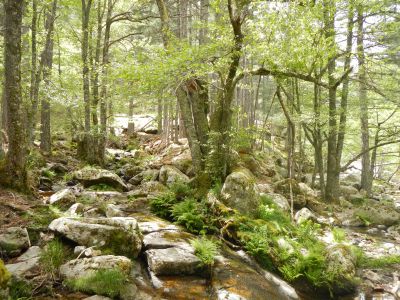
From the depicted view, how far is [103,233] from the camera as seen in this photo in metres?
5.70

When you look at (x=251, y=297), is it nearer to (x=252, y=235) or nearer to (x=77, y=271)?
(x=252, y=235)

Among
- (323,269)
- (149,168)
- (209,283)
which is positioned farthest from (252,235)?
(149,168)

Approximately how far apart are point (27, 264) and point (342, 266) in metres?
6.32

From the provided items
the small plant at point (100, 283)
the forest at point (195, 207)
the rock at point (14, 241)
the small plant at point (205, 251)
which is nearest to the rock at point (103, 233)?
the forest at point (195, 207)

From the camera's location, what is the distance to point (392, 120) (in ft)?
63.4

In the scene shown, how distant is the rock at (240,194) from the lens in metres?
8.80

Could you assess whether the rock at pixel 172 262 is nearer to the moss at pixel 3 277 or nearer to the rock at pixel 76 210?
the rock at pixel 76 210

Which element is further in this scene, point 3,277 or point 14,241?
point 14,241

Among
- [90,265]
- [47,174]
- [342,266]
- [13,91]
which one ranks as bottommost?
[342,266]

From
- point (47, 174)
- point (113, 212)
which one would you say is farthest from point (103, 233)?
point (47, 174)

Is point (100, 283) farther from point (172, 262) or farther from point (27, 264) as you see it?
point (172, 262)

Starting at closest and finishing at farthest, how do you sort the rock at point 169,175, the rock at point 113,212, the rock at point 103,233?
the rock at point 103,233
the rock at point 113,212
the rock at point 169,175

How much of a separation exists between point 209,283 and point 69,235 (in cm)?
264

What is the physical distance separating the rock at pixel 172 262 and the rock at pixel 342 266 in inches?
122
